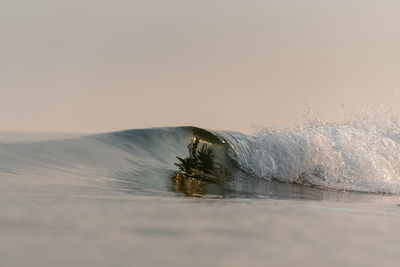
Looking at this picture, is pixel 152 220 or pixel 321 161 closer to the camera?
pixel 152 220

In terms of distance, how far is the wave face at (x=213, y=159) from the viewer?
140 inches

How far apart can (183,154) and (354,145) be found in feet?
6.95

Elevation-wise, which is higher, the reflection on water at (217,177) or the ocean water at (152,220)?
the reflection on water at (217,177)

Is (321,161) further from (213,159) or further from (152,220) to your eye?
(152,220)

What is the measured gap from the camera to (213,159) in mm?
5457

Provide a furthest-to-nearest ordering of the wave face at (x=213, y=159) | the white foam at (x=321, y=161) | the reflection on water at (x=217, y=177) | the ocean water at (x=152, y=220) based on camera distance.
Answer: the white foam at (x=321, y=161), the reflection on water at (x=217, y=177), the wave face at (x=213, y=159), the ocean water at (x=152, y=220)

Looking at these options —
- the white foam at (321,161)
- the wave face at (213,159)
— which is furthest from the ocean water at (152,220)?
the white foam at (321,161)

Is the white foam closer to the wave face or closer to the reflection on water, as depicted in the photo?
the wave face

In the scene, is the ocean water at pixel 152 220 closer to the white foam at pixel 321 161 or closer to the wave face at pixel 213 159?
the wave face at pixel 213 159

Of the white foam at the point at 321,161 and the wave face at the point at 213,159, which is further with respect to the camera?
the white foam at the point at 321,161

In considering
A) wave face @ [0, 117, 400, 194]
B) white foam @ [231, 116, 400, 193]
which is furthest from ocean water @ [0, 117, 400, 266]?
white foam @ [231, 116, 400, 193]

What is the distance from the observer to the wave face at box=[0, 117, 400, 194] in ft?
11.6

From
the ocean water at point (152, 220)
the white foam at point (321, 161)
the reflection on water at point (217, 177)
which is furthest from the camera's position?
the white foam at point (321, 161)

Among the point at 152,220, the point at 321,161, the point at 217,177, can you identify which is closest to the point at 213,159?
the point at 217,177
